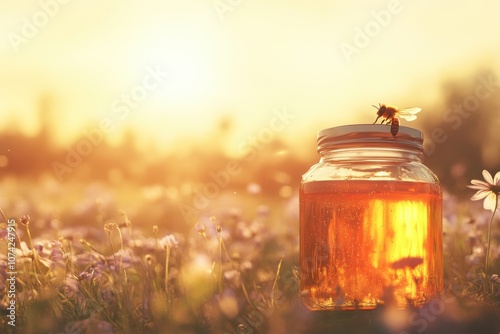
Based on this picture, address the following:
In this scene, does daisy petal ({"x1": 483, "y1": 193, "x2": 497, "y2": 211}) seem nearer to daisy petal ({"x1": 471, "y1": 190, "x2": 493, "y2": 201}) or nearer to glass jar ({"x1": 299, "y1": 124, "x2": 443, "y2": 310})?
daisy petal ({"x1": 471, "y1": 190, "x2": 493, "y2": 201})

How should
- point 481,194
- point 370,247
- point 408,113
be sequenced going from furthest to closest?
point 408,113 → point 481,194 → point 370,247

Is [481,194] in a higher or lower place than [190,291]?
higher

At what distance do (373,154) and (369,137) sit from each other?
159mm

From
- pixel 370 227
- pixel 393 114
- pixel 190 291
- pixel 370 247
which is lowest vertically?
pixel 190 291

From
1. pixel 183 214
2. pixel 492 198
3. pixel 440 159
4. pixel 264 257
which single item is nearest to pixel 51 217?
pixel 183 214

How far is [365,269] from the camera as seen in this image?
4055 mm

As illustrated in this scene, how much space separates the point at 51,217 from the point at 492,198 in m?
3.66

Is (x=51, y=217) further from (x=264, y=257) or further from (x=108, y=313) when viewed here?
(x=108, y=313)

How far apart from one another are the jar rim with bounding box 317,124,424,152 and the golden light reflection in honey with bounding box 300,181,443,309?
225 mm

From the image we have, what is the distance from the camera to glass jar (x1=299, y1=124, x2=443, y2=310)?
4.06m

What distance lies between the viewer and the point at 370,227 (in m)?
4.09

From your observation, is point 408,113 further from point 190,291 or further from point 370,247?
point 190,291

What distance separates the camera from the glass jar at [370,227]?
4062 millimetres

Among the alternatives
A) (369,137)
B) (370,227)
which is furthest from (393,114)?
(370,227)
